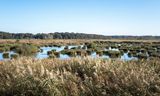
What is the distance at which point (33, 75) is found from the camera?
27.5ft

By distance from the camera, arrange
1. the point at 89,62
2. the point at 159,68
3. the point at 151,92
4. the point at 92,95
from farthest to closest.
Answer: the point at 89,62 → the point at 159,68 → the point at 92,95 → the point at 151,92

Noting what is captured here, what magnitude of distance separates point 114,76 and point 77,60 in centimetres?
281

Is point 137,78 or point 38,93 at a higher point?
point 137,78

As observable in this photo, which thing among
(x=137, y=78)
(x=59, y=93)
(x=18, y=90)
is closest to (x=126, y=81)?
(x=137, y=78)

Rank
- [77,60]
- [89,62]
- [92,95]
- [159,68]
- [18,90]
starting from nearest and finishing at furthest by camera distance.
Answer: [92,95] → [18,90] → [159,68] → [89,62] → [77,60]

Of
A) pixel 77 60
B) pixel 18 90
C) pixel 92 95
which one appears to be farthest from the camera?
pixel 77 60

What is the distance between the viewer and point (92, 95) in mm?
7309

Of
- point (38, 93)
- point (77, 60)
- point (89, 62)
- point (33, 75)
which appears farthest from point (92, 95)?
point (77, 60)

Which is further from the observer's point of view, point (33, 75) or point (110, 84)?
point (33, 75)

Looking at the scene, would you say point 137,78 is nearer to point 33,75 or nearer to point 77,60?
point 33,75

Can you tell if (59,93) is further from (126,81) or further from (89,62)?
(89,62)

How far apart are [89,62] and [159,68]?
2256mm

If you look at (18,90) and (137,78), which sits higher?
(137,78)

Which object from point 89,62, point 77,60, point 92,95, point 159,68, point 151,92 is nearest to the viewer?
point 151,92
